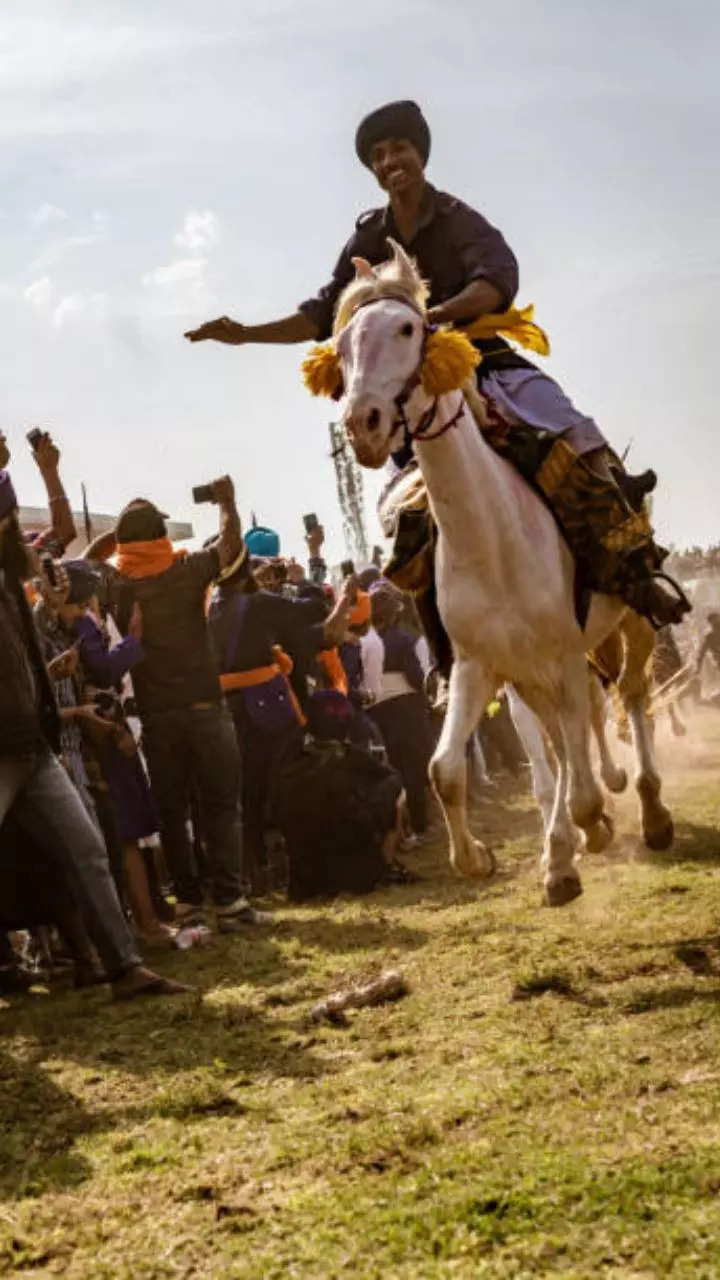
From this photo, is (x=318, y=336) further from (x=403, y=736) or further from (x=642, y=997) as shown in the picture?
(x=403, y=736)

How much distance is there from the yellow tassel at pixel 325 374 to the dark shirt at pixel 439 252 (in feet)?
2.50

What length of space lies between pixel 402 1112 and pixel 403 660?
9.32 metres

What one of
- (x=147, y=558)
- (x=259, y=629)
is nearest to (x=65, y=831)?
(x=147, y=558)

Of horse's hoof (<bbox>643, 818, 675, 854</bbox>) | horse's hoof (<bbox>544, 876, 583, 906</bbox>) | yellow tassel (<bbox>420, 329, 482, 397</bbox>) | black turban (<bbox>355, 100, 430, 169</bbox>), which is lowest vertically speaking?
horse's hoof (<bbox>544, 876, 583, 906</bbox>)

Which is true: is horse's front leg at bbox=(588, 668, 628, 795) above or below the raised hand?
below

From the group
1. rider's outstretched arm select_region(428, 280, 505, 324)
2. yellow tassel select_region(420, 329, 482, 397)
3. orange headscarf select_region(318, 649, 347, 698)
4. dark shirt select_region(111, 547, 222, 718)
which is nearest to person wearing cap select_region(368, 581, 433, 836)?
orange headscarf select_region(318, 649, 347, 698)

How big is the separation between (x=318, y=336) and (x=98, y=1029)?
3.41 meters

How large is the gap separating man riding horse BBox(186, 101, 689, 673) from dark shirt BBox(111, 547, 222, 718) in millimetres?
2462

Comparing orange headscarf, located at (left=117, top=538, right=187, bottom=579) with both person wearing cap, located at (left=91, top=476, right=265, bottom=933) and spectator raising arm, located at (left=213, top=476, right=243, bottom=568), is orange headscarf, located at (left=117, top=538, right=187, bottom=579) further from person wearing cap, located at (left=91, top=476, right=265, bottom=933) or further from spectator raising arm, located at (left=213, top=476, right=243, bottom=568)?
spectator raising arm, located at (left=213, top=476, right=243, bottom=568)

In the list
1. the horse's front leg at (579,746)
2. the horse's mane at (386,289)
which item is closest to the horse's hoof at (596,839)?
the horse's front leg at (579,746)

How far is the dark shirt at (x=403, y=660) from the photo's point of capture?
13969 millimetres

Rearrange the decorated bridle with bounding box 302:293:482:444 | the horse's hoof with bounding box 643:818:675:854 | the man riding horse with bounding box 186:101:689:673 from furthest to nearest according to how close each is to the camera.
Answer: the horse's hoof with bounding box 643:818:675:854
the man riding horse with bounding box 186:101:689:673
the decorated bridle with bounding box 302:293:482:444

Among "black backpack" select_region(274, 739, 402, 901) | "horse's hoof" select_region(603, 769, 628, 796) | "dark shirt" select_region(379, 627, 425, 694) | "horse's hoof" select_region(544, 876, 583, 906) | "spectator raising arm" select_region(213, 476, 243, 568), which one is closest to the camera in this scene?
"horse's hoof" select_region(544, 876, 583, 906)

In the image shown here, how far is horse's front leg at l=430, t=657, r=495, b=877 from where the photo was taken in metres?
6.90
